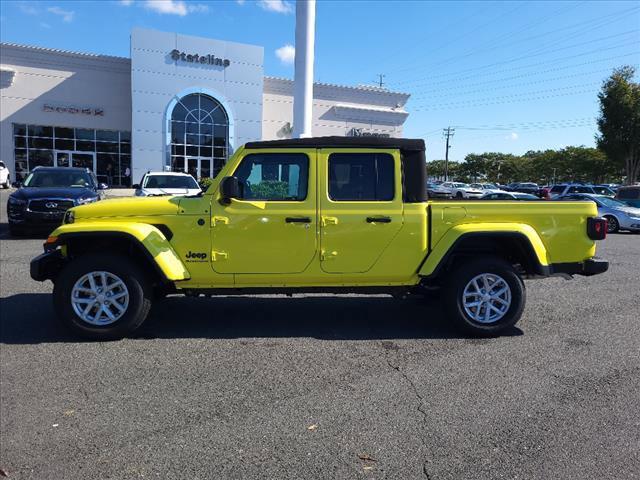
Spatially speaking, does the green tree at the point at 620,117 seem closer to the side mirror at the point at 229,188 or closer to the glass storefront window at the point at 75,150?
the glass storefront window at the point at 75,150

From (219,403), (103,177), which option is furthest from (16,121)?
(219,403)

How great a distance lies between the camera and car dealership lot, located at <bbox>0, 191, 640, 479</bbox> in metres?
3.02

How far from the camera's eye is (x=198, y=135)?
38156 mm

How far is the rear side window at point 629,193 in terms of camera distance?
20.8 m

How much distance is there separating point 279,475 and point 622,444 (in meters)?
2.14

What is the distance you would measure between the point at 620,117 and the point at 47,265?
132 ft

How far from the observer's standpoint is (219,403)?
12.3 ft

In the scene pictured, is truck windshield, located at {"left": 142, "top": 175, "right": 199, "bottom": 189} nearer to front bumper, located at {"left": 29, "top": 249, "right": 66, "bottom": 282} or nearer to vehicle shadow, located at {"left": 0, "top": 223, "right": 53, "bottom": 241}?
vehicle shadow, located at {"left": 0, "top": 223, "right": 53, "bottom": 241}

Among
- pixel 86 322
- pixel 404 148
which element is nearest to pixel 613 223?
pixel 404 148

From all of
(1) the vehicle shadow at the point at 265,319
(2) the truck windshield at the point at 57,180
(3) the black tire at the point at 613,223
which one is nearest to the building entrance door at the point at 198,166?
(2) the truck windshield at the point at 57,180

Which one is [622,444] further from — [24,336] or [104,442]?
[24,336]

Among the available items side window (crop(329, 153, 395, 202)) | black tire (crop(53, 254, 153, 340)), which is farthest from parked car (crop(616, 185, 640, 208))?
black tire (crop(53, 254, 153, 340))

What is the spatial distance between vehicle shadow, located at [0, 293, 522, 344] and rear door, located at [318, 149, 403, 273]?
839mm

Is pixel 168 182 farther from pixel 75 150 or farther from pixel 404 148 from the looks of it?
pixel 75 150
